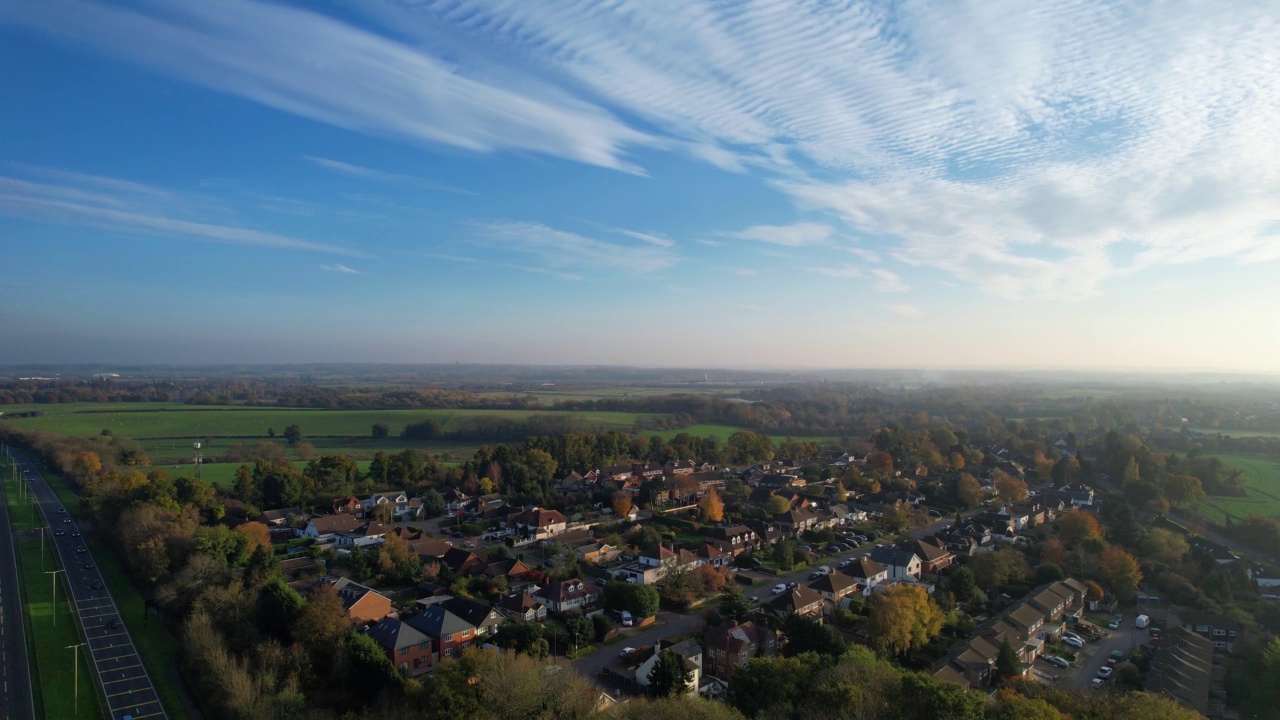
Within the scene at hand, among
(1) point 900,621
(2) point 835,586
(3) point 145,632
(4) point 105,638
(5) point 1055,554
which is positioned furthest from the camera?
(5) point 1055,554

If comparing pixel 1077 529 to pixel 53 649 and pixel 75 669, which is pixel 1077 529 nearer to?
pixel 75 669

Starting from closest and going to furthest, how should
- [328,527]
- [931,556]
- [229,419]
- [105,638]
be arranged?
[105,638] < [931,556] < [328,527] < [229,419]

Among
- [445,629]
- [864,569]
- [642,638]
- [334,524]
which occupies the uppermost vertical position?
[445,629]

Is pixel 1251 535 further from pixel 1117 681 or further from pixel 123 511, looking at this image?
pixel 123 511

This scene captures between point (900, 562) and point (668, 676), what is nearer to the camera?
point (668, 676)

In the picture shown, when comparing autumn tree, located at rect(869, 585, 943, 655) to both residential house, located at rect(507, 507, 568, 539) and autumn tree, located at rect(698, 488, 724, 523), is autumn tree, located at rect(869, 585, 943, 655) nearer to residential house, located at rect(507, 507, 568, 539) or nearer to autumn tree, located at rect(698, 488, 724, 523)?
autumn tree, located at rect(698, 488, 724, 523)

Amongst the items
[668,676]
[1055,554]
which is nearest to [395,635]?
[668,676]
